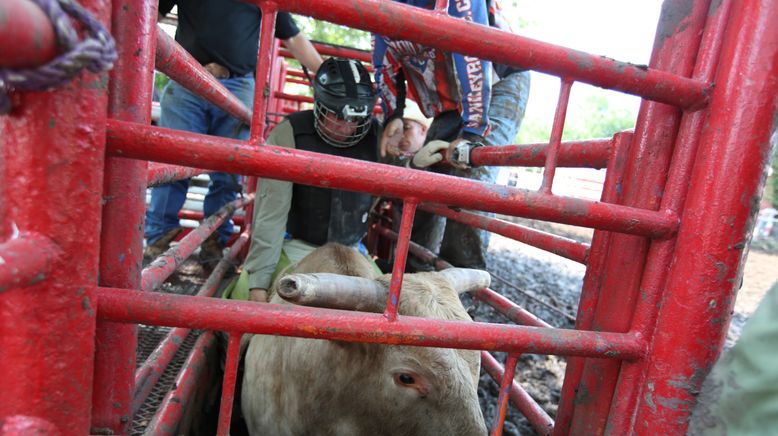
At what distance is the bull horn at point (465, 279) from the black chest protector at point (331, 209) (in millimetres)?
1282

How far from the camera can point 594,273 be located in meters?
1.61

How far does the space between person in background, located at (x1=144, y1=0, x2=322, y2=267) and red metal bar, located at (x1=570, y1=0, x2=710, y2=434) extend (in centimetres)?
290

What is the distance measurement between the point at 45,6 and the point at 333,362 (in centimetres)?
165

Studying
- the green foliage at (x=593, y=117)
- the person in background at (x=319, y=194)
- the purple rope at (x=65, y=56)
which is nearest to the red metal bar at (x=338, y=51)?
the person in background at (x=319, y=194)

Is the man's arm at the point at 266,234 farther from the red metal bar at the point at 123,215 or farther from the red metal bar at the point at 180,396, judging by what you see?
the red metal bar at the point at 123,215

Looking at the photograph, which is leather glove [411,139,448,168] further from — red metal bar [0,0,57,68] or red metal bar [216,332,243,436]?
red metal bar [0,0,57,68]

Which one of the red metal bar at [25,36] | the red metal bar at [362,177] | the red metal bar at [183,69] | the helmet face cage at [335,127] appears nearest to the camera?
the red metal bar at [25,36]

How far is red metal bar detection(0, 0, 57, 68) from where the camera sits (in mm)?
650

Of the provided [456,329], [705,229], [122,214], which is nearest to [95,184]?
[122,214]

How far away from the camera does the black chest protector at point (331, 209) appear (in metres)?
3.48

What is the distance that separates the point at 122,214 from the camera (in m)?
1.14

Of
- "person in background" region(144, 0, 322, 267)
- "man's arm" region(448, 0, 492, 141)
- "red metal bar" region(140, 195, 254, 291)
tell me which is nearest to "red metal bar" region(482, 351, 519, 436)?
"red metal bar" region(140, 195, 254, 291)

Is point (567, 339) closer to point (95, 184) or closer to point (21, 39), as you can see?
point (95, 184)

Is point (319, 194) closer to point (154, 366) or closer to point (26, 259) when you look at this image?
point (154, 366)
